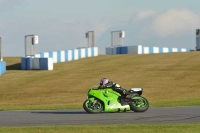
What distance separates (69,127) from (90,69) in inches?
1063

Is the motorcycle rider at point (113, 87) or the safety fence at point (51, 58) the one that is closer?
the motorcycle rider at point (113, 87)

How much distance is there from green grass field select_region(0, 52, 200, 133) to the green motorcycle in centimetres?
307

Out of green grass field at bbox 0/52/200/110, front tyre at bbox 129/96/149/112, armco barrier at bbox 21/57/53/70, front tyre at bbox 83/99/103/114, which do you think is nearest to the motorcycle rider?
front tyre at bbox 129/96/149/112

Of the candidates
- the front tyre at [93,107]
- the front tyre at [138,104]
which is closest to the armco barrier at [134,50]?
the front tyre at [93,107]

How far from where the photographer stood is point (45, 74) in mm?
40469

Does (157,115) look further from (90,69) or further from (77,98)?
(90,69)

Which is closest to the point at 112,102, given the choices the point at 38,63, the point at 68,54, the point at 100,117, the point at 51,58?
the point at 100,117

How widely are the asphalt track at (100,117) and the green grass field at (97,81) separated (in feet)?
9.51

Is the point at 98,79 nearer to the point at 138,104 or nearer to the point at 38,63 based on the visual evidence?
the point at 38,63

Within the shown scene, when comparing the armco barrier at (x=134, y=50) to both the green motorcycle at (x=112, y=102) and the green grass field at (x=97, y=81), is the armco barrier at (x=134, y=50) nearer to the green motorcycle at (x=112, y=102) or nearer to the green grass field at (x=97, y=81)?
the green grass field at (x=97, y=81)

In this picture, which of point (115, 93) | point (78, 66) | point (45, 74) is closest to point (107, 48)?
point (78, 66)

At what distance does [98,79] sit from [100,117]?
18017 mm

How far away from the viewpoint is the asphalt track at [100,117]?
53.9 feet

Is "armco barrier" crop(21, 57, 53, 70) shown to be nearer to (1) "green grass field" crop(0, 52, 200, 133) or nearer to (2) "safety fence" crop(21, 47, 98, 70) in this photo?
(2) "safety fence" crop(21, 47, 98, 70)
